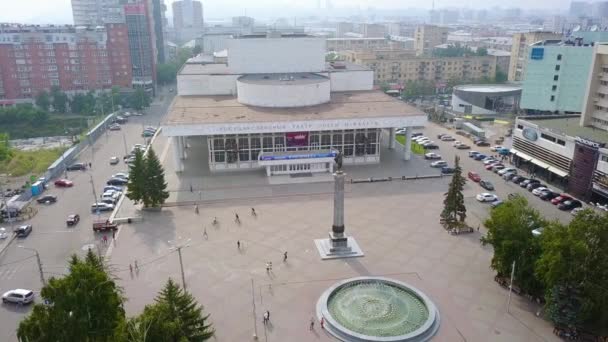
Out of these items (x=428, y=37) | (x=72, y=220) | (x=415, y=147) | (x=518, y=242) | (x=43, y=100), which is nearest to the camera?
(x=518, y=242)

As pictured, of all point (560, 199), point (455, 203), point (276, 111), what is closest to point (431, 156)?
point (560, 199)

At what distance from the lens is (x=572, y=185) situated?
46562 millimetres

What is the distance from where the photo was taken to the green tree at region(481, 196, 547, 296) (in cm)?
2798

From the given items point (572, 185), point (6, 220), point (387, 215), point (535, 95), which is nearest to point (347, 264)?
point (387, 215)

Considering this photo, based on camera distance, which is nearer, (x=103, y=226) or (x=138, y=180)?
(x=103, y=226)

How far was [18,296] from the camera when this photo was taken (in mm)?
29672

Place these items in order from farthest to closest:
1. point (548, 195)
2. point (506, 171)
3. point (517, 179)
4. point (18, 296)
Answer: point (506, 171) → point (517, 179) → point (548, 195) → point (18, 296)

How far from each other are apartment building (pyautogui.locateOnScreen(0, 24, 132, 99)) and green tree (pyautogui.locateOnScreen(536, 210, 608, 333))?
10328 centimetres

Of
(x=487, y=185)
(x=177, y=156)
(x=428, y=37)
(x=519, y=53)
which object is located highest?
(x=428, y=37)

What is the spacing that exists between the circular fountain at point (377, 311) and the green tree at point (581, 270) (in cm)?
678

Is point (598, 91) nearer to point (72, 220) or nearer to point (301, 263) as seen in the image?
point (301, 263)

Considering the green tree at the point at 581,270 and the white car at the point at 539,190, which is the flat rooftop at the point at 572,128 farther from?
the green tree at the point at 581,270

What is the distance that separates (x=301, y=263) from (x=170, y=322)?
1441 centimetres

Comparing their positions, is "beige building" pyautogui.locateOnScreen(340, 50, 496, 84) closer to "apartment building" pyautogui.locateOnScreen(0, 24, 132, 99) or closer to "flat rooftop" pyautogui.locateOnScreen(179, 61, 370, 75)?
"flat rooftop" pyautogui.locateOnScreen(179, 61, 370, 75)
